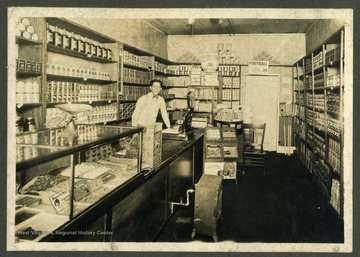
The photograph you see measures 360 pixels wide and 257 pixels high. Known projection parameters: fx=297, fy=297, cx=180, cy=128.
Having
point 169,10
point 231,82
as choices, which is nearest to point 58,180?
point 169,10

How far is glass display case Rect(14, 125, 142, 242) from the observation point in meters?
1.37

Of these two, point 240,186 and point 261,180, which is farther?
point 261,180

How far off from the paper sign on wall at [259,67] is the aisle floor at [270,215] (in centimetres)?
346

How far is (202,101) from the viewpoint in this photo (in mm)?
7750

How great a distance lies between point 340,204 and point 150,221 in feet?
7.15

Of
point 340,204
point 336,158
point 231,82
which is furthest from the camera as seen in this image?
point 231,82

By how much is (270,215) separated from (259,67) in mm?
5252

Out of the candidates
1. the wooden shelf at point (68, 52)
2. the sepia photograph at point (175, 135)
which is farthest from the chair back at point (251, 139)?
the wooden shelf at point (68, 52)

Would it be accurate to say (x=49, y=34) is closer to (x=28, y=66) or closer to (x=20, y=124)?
(x=28, y=66)

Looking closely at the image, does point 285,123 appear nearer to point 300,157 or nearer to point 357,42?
point 300,157

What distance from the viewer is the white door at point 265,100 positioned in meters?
7.80

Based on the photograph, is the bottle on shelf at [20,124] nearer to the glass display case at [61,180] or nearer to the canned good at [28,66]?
the canned good at [28,66]

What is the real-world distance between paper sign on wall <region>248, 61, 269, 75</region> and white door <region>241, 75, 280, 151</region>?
12cm

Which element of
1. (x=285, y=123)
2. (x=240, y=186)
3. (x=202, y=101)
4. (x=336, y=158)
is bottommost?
(x=240, y=186)
